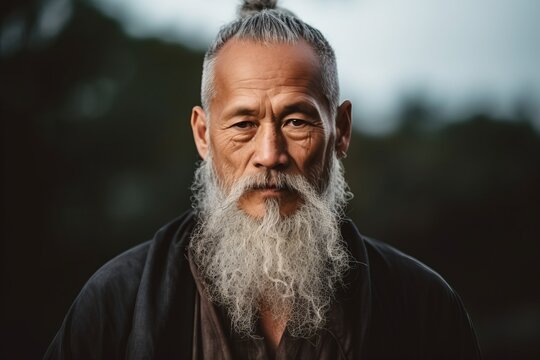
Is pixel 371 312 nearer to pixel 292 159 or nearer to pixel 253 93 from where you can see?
pixel 292 159

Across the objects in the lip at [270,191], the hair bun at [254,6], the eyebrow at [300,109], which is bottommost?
the lip at [270,191]

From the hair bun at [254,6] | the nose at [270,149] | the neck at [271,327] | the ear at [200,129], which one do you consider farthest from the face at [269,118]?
the neck at [271,327]

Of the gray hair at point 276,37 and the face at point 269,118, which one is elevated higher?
the gray hair at point 276,37

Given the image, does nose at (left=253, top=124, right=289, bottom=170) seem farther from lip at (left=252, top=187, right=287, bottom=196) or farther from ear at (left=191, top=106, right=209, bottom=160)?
ear at (left=191, top=106, right=209, bottom=160)

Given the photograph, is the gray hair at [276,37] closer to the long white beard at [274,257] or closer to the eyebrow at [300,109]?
the eyebrow at [300,109]

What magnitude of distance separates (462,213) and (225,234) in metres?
11.0

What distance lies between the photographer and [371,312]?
8.44ft

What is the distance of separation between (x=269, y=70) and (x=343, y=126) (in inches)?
23.0

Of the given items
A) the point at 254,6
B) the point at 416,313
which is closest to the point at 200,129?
the point at 254,6

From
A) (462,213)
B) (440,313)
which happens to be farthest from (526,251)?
(440,313)

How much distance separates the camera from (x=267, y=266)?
8.59 ft

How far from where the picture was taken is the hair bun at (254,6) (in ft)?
9.64

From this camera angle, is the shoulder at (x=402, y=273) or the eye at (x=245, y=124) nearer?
the eye at (x=245, y=124)

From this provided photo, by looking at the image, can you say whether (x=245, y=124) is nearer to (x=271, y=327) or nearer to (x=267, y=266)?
(x=267, y=266)
